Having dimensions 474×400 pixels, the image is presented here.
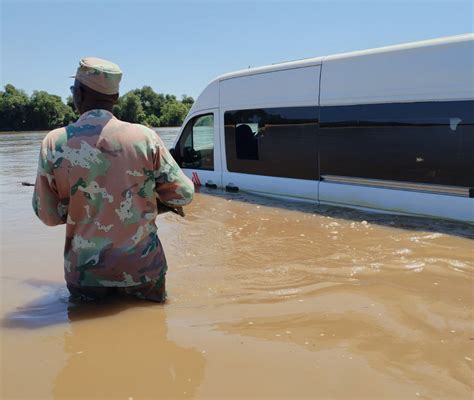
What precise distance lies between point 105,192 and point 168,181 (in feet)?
1.30

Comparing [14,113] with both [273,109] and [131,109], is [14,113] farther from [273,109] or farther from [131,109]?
[273,109]

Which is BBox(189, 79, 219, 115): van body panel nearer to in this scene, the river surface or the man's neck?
the river surface

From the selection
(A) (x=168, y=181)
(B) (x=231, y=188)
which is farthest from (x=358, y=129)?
(A) (x=168, y=181)

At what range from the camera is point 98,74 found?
2982mm

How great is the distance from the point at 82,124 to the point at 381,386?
2218 millimetres

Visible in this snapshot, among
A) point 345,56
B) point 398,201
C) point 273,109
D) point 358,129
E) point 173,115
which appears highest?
point 173,115

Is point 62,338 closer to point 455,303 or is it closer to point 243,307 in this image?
point 243,307

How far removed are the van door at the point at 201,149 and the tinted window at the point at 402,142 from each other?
2.46 m

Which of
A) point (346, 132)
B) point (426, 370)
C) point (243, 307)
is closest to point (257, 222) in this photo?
point (346, 132)

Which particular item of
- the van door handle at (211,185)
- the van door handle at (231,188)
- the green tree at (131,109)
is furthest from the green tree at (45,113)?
the van door handle at (231,188)

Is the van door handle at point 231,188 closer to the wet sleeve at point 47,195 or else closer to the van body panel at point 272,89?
the van body panel at point 272,89

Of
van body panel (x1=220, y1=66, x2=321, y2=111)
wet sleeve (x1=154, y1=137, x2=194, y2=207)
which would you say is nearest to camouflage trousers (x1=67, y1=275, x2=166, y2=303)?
wet sleeve (x1=154, y1=137, x2=194, y2=207)

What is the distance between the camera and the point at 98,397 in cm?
248

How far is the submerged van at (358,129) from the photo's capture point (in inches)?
227
